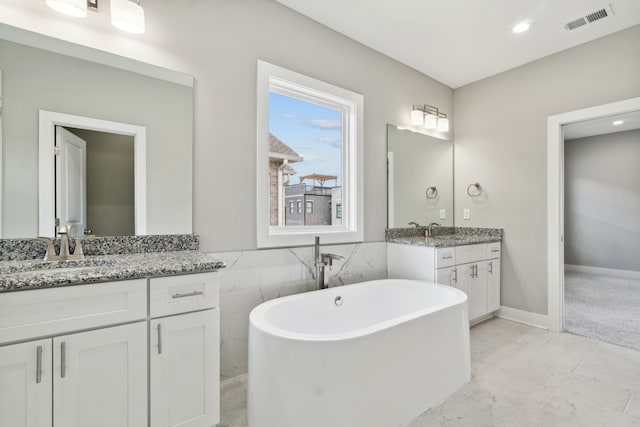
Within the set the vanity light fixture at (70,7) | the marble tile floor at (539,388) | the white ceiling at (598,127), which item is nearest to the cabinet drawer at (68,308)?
the marble tile floor at (539,388)

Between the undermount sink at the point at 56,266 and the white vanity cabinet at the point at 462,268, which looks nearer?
the undermount sink at the point at 56,266

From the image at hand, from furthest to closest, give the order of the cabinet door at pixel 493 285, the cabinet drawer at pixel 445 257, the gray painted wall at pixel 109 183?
1. the cabinet door at pixel 493 285
2. the cabinet drawer at pixel 445 257
3. the gray painted wall at pixel 109 183

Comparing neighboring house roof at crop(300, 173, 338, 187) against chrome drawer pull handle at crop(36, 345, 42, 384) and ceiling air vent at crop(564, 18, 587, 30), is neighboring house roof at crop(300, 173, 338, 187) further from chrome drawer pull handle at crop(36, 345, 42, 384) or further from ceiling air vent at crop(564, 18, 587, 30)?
ceiling air vent at crop(564, 18, 587, 30)

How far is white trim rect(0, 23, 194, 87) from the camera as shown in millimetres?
1493

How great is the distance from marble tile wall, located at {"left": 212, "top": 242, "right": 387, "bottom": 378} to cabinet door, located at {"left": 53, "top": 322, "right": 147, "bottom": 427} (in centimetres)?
74

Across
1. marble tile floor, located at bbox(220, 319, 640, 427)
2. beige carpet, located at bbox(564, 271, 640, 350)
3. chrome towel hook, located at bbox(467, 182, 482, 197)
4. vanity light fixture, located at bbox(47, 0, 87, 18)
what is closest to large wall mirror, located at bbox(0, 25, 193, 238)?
vanity light fixture, located at bbox(47, 0, 87, 18)

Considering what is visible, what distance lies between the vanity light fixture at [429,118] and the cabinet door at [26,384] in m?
3.24

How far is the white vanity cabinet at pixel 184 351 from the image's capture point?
135cm

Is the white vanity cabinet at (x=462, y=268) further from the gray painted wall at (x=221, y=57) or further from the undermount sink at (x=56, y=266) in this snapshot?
the undermount sink at (x=56, y=266)

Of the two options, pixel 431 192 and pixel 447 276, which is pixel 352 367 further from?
pixel 431 192

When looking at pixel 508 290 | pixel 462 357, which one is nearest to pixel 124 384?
pixel 462 357

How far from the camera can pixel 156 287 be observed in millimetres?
1348

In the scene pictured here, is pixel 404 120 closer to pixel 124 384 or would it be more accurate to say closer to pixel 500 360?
pixel 500 360

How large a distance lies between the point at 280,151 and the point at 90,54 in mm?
1284
